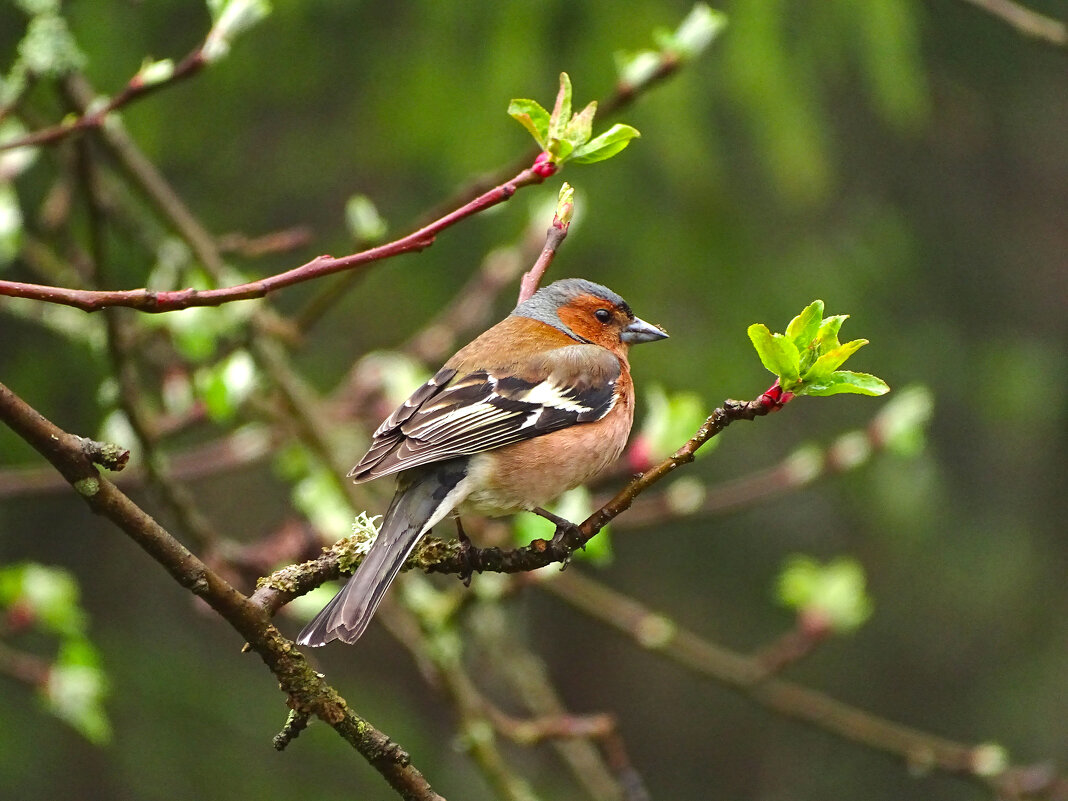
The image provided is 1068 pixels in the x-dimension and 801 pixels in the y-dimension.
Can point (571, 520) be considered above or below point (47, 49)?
below

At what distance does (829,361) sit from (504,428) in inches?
57.4

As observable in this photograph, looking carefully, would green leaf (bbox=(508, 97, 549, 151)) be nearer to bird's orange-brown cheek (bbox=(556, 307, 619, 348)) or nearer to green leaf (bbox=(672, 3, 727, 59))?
green leaf (bbox=(672, 3, 727, 59))

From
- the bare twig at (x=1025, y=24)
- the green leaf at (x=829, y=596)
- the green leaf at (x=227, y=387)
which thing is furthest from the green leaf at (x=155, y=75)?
the green leaf at (x=829, y=596)

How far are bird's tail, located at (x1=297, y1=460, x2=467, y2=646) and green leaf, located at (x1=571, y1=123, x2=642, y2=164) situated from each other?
840 millimetres

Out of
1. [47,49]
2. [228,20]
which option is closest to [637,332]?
[228,20]

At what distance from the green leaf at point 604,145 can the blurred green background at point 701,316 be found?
2956 millimetres

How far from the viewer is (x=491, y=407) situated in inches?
135

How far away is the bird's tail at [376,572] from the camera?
232cm

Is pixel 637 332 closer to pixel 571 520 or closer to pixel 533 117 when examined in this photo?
pixel 571 520

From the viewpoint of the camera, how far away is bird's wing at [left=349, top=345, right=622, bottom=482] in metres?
3.12

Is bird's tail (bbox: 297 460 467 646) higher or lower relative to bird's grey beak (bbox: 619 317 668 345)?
higher

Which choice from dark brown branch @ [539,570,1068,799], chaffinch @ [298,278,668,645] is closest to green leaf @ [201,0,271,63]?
chaffinch @ [298,278,668,645]

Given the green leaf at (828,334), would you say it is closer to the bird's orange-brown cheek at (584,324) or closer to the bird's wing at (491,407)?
the bird's wing at (491,407)

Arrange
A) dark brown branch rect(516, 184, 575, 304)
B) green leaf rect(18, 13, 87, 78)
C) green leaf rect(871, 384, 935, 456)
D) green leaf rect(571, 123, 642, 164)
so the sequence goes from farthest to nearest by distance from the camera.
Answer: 1. green leaf rect(871, 384, 935, 456)
2. green leaf rect(18, 13, 87, 78)
3. dark brown branch rect(516, 184, 575, 304)
4. green leaf rect(571, 123, 642, 164)
